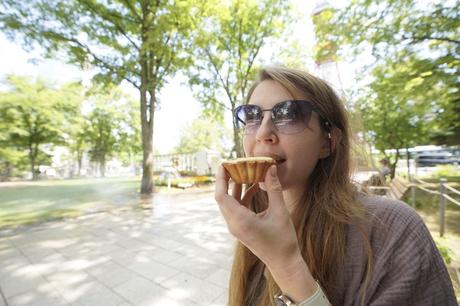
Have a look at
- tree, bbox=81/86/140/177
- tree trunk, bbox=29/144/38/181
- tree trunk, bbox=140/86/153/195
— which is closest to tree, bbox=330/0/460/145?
tree trunk, bbox=140/86/153/195

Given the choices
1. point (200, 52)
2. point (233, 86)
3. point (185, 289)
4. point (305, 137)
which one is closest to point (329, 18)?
point (305, 137)

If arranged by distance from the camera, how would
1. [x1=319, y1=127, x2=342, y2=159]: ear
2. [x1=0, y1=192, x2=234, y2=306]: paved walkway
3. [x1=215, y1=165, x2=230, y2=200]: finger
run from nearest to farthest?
1. [x1=215, y1=165, x2=230, y2=200]: finger
2. [x1=319, y1=127, x2=342, y2=159]: ear
3. [x1=0, y1=192, x2=234, y2=306]: paved walkway

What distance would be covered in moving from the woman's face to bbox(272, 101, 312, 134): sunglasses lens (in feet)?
0.08

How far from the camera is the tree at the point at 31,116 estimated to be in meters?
7.77

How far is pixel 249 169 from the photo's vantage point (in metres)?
1.24

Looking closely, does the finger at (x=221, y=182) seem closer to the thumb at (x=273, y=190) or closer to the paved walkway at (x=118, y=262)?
the thumb at (x=273, y=190)

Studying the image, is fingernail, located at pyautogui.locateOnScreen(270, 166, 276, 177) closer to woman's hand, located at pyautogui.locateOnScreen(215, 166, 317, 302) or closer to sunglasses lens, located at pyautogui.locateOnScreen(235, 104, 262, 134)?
woman's hand, located at pyautogui.locateOnScreen(215, 166, 317, 302)

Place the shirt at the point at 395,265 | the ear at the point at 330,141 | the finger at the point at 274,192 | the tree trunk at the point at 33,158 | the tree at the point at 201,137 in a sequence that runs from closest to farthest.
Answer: the shirt at the point at 395,265
the finger at the point at 274,192
the ear at the point at 330,141
the tree trunk at the point at 33,158
the tree at the point at 201,137

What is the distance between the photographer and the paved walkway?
320 cm

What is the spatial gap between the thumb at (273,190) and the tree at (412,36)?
6070 mm

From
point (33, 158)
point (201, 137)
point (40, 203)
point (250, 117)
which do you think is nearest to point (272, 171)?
point (250, 117)

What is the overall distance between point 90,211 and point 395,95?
966 cm

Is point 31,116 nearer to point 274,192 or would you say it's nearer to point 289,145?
point 289,145

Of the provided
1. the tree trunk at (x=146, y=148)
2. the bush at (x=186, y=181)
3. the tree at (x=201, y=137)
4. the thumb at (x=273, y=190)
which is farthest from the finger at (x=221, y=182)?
the tree at (x=201, y=137)
